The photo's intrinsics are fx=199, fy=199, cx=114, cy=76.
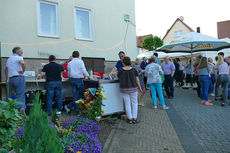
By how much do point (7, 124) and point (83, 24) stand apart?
29.0 ft

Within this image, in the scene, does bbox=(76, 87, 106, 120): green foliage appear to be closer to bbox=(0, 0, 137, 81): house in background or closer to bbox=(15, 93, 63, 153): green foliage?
bbox=(15, 93, 63, 153): green foliage

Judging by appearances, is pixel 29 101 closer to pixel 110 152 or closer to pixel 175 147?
pixel 110 152

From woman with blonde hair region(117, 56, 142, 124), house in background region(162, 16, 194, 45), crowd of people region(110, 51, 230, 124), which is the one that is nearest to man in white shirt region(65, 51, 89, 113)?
crowd of people region(110, 51, 230, 124)

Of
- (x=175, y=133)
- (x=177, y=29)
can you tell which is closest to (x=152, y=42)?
(x=177, y=29)

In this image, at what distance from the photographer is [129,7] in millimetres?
12133

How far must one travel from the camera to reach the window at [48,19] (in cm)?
891

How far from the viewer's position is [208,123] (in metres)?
5.25

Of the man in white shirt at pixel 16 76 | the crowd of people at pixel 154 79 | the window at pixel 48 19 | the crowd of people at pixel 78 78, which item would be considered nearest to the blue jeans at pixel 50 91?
the crowd of people at pixel 78 78

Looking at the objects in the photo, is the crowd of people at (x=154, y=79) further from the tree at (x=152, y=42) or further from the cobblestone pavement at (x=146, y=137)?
the tree at (x=152, y=42)

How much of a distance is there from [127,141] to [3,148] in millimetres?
2434

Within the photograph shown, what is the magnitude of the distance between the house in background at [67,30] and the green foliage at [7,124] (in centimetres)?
625

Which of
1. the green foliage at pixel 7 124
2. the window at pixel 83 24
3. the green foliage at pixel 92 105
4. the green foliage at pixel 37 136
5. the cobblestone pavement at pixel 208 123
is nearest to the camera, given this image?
the green foliage at pixel 37 136

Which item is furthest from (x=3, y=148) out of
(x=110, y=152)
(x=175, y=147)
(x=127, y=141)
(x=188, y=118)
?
(x=188, y=118)

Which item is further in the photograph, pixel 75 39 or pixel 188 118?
pixel 75 39
